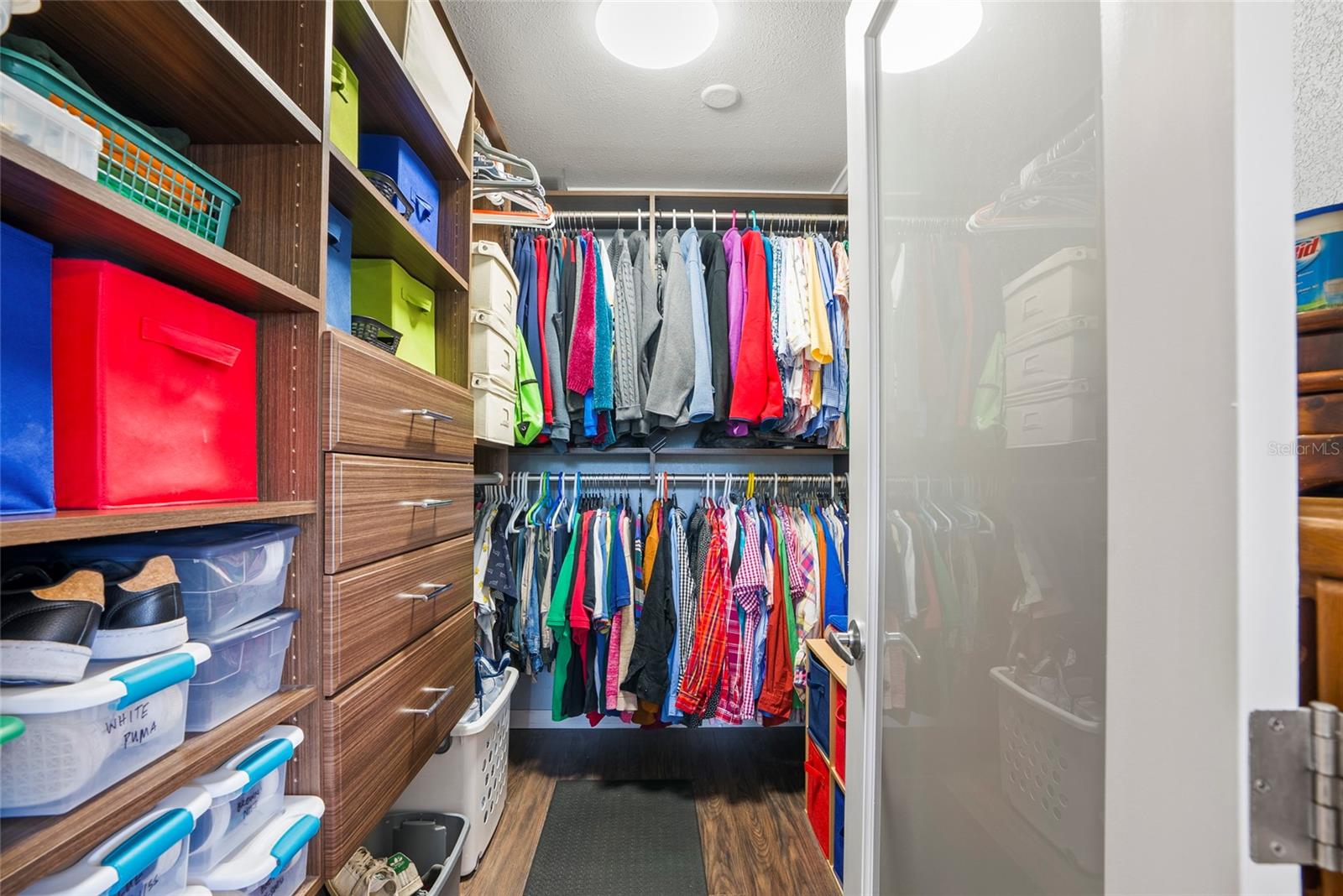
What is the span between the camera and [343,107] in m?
1.05

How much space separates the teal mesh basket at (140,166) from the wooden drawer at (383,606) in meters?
0.54

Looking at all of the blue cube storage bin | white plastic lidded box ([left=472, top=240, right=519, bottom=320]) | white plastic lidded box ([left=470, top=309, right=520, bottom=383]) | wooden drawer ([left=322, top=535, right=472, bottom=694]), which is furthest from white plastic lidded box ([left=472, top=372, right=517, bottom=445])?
the blue cube storage bin

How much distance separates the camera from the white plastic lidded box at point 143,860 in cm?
51

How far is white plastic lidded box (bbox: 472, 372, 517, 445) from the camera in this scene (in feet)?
5.41

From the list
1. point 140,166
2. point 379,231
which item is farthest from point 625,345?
point 140,166

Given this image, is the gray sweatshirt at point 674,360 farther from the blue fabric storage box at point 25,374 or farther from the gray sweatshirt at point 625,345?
the blue fabric storage box at point 25,374

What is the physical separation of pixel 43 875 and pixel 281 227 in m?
0.80

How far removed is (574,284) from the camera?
2.31 metres

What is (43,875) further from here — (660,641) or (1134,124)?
(660,641)

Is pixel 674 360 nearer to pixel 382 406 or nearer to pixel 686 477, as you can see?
pixel 686 477

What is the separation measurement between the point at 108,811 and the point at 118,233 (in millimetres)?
585

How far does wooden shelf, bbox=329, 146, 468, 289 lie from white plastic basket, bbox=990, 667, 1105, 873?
121 cm

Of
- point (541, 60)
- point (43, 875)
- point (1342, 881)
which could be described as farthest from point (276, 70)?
point (1342, 881)

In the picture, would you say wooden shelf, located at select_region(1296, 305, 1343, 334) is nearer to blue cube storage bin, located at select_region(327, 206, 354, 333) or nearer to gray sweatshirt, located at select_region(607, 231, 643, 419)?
blue cube storage bin, located at select_region(327, 206, 354, 333)
